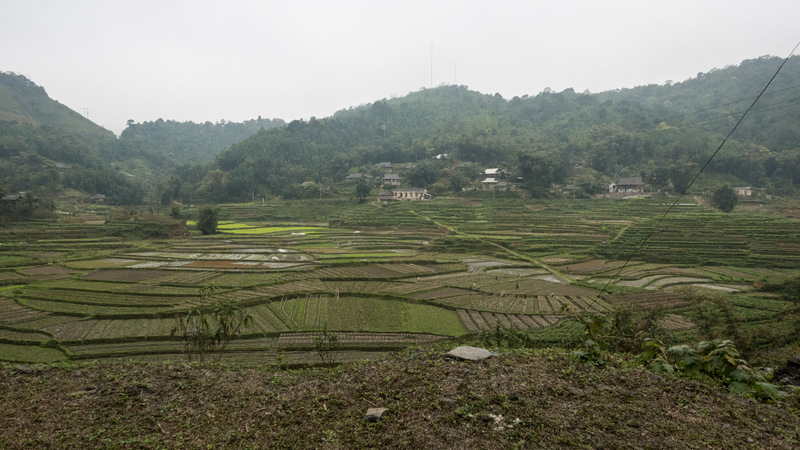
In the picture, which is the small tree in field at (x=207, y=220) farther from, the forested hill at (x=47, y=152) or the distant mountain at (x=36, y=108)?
the distant mountain at (x=36, y=108)

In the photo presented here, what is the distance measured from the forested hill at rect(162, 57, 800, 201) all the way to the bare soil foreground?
54.7 metres

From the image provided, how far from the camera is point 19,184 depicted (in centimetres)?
5797

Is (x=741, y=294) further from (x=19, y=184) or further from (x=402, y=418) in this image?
(x=19, y=184)

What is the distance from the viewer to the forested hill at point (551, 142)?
60.0 metres

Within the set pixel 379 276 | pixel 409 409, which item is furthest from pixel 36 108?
pixel 409 409

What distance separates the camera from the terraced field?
16625mm

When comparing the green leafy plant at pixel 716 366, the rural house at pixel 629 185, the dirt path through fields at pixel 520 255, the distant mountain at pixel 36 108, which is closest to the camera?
the green leafy plant at pixel 716 366

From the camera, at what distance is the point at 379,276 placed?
2580 centimetres

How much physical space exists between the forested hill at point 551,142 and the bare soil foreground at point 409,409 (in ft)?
180

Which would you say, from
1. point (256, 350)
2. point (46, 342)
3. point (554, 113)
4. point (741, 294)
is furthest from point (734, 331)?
point (554, 113)

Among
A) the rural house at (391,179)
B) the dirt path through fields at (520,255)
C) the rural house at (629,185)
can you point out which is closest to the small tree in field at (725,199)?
the rural house at (629,185)

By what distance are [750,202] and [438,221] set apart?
4027 centimetres

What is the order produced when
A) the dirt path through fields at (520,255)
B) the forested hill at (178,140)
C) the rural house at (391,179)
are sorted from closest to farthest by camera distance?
the dirt path through fields at (520,255) < the rural house at (391,179) < the forested hill at (178,140)

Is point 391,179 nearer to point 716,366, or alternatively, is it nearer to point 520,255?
point 520,255
